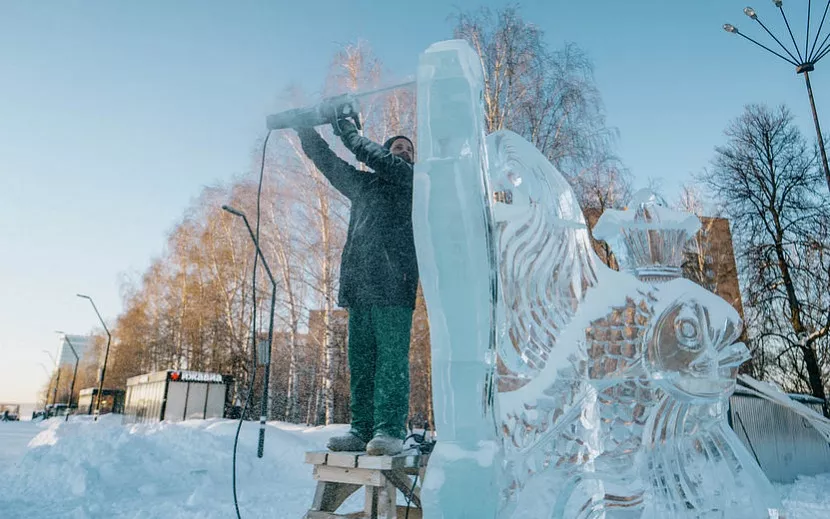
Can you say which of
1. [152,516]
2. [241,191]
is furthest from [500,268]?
[241,191]

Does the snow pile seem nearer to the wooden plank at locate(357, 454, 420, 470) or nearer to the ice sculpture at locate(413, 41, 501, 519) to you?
the wooden plank at locate(357, 454, 420, 470)

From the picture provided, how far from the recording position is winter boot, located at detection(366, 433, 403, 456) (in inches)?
67.1

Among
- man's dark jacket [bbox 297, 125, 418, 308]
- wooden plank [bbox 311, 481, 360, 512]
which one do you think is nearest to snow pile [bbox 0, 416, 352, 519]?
wooden plank [bbox 311, 481, 360, 512]

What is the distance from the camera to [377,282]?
6.01 feet

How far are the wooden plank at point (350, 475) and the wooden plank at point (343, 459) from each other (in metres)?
0.03

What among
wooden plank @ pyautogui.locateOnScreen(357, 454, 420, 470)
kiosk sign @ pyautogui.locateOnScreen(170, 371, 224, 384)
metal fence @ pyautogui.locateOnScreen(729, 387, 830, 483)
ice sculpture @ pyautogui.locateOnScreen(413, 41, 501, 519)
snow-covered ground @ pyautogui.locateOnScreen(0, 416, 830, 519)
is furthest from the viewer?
kiosk sign @ pyautogui.locateOnScreen(170, 371, 224, 384)

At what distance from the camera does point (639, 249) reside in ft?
4.19

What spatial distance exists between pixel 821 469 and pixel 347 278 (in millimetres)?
9740

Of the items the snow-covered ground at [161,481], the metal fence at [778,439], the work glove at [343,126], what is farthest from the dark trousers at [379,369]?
the metal fence at [778,439]

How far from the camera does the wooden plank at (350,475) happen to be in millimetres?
1691

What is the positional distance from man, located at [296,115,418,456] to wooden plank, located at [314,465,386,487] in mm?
69

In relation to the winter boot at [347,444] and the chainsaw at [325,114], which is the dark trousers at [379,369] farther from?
the chainsaw at [325,114]

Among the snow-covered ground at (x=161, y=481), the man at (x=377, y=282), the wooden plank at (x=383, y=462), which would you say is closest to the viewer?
the wooden plank at (x=383, y=462)

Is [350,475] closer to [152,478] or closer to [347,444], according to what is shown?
[347,444]
